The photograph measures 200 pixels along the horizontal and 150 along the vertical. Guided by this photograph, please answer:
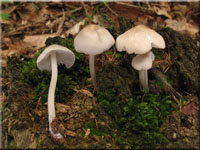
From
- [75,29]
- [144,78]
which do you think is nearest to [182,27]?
[75,29]

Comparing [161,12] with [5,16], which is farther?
[161,12]

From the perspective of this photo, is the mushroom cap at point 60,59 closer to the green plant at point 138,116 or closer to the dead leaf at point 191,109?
the green plant at point 138,116

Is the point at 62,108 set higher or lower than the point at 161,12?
lower

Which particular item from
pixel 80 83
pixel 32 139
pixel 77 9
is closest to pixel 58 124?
pixel 32 139

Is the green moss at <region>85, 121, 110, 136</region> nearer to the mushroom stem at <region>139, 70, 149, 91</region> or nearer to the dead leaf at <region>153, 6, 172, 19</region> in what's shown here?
the mushroom stem at <region>139, 70, 149, 91</region>

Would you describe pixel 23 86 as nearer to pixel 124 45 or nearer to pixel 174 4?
pixel 124 45

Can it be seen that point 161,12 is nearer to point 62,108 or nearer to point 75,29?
point 75,29

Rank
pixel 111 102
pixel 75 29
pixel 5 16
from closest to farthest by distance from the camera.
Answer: pixel 111 102
pixel 75 29
pixel 5 16

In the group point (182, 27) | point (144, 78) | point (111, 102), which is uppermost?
point (182, 27)
